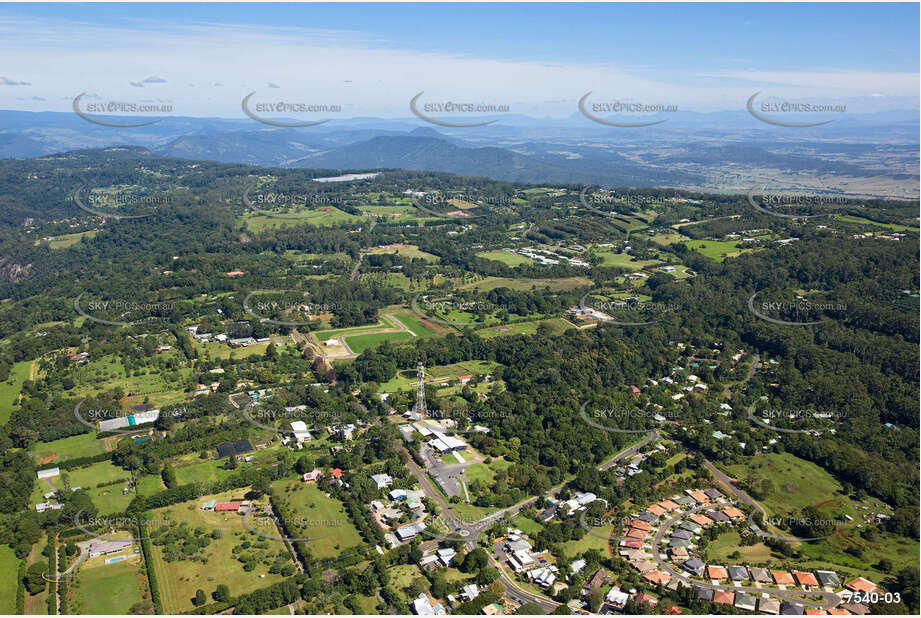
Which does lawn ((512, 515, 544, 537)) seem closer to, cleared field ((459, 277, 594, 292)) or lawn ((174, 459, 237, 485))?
lawn ((174, 459, 237, 485))

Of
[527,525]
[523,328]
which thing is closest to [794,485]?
[527,525]

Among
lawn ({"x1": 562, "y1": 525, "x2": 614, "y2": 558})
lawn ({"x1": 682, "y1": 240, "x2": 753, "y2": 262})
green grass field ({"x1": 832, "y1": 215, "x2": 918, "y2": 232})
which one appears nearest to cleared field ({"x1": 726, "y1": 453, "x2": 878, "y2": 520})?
lawn ({"x1": 562, "y1": 525, "x2": 614, "y2": 558})

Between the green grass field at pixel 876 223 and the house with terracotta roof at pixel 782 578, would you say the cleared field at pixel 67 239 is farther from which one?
the green grass field at pixel 876 223

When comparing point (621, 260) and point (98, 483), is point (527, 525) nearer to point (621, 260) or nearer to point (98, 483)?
point (98, 483)

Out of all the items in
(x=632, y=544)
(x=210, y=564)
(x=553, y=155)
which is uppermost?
(x=553, y=155)

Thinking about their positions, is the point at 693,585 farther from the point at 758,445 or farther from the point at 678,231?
the point at 678,231

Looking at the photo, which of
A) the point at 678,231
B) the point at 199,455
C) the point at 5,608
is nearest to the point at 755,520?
the point at 199,455

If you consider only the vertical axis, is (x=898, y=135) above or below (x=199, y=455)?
above
